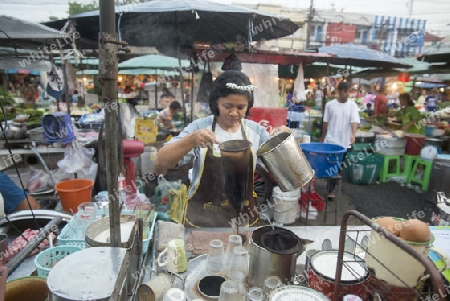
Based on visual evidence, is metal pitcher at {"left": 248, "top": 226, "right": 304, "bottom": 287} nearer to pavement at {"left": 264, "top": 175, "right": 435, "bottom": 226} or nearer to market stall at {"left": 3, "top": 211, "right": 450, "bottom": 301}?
market stall at {"left": 3, "top": 211, "right": 450, "bottom": 301}

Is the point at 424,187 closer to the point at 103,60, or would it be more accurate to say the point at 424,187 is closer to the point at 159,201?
the point at 159,201

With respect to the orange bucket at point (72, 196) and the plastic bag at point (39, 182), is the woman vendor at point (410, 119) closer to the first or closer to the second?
the orange bucket at point (72, 196)

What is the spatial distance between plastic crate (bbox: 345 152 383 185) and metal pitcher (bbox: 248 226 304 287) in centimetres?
653

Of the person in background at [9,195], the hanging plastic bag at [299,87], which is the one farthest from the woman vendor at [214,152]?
the hanging plastic bag at [299,87]

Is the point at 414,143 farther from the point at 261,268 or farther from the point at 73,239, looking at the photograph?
the point at 73,239

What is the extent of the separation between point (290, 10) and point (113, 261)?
91.3 feet

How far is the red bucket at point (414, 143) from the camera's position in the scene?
7.12 metres

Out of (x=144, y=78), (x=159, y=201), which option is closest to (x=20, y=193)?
(x=159, y=201)

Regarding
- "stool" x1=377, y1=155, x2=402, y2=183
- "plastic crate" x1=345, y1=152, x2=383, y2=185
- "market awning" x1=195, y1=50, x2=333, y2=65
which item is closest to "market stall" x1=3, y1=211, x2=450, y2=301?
"market awning" x1=195, y1=50, x2=333, y2=65

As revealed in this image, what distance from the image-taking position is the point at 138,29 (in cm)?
453

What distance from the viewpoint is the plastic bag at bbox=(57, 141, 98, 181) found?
14.7ft

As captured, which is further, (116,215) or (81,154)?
(81,154)

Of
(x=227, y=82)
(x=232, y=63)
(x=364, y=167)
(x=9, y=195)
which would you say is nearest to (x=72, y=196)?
(x=9, y=195)

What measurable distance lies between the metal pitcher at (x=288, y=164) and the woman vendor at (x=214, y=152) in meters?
0.57
